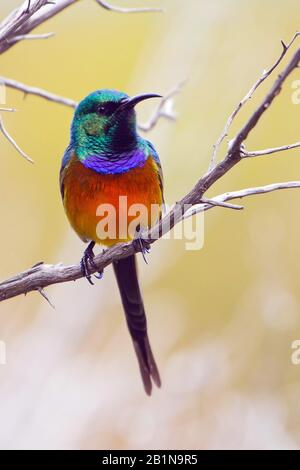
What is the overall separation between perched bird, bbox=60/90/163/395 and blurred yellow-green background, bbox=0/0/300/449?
210cm

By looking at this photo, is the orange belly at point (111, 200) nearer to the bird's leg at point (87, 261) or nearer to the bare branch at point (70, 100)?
the bird's leg at point (87, 261)

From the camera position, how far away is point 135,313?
577 cm

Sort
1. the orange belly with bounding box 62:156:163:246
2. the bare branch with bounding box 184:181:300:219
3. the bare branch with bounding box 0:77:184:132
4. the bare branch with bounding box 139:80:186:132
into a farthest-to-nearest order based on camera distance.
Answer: the bare branch with bounding box 139:80:186:132, the orange belly with bounding box 62:156:163:246, the bare branch with bounding box 0:77:184:132, the bare branch with bounding box 184:181:300:219

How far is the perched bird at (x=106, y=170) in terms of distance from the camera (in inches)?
203

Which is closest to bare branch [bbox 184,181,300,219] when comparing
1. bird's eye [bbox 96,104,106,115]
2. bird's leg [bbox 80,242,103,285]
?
bird's leg [bbox 80,242,103,285]

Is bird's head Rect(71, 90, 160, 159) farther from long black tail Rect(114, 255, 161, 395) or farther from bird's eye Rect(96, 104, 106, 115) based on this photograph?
long black tail Rect(114, 255, 161, 395)

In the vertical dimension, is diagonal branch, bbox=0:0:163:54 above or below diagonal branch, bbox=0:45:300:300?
above

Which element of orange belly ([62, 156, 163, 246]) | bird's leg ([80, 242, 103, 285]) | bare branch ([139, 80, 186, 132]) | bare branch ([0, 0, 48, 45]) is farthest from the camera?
bare branch ([139, 80, 186, 132])

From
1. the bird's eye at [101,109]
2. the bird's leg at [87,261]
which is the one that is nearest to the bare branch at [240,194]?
the bird's leg at [87,261]

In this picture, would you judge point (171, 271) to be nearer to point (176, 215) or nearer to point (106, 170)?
point (106, 170)

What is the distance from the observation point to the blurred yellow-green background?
7.11 meters

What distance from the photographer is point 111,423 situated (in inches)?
291

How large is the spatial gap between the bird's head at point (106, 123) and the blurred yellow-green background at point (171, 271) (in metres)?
2.35

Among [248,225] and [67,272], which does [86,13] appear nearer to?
[248,225]
